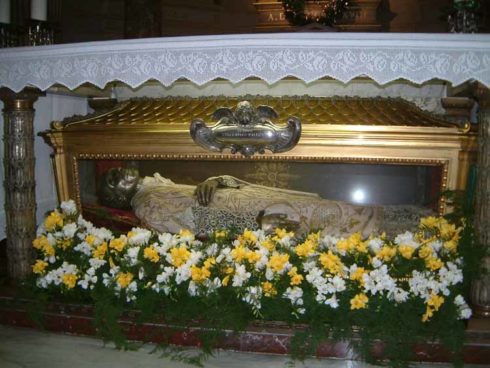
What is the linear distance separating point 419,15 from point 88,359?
15.9ft

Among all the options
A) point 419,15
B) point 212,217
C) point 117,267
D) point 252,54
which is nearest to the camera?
point 252,54

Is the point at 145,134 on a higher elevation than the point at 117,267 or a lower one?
higher

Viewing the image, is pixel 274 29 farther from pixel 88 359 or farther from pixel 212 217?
pixel 88 359

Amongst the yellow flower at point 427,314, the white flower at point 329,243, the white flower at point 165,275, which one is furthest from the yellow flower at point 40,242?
the yellow flower at point 427,314

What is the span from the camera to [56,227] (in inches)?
119

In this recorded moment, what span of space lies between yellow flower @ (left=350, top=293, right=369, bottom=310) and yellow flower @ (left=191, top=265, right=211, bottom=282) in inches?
26.2

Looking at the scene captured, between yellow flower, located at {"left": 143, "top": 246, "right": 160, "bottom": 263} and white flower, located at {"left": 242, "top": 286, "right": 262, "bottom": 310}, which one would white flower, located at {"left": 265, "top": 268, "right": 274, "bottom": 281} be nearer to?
white flower, located at {"left": 242, "top": 286, "right": 262, "bottom": 310}

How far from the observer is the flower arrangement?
246 centimetres

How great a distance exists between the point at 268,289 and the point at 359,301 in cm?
41

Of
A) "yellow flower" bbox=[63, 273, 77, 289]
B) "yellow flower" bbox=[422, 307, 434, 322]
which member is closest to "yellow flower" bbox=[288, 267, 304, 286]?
"yellow flower" bbox=[422, 307, 434, 322]

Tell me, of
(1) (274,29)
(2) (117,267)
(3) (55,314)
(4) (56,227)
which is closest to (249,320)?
(2) (117,267)

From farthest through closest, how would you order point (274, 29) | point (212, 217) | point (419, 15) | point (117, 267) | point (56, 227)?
point (419, 15)
point (274, 29)
point (212, 217)
point (56, 227)
point (117, 267)

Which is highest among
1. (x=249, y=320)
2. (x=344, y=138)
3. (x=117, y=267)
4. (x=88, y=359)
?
(x=344, y=138)

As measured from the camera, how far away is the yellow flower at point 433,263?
254cm
